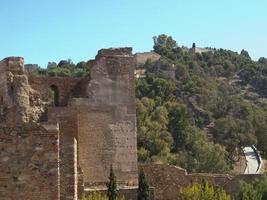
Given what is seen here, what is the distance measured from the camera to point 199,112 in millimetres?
66625

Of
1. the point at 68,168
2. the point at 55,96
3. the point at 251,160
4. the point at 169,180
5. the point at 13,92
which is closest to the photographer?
the point at 68,168

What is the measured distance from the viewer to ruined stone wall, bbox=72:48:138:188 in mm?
18484

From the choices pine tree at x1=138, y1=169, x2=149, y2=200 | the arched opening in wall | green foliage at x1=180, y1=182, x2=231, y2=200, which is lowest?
green foliage at x1=180, y1=182, x2=231, y2=200

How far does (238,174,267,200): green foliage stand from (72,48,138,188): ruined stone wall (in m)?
3.70

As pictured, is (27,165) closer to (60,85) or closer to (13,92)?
(13,92)

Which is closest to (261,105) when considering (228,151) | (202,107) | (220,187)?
(202,107)

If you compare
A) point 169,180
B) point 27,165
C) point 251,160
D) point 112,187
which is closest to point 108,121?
point 112,187

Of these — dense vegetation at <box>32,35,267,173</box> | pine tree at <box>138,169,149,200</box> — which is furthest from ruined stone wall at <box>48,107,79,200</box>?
dense vegetation at <box>32,35,267,173</box>

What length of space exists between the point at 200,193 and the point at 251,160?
3444 centimetres

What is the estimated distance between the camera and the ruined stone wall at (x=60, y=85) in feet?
62.8

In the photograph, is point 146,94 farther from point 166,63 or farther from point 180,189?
point 180,189

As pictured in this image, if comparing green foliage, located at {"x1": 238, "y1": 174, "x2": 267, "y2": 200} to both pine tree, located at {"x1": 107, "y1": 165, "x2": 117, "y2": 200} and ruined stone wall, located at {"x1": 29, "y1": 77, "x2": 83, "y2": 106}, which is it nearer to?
pine tree, located at {"x1": 107, "y1": 165, "x2": 117, "y2": 200}

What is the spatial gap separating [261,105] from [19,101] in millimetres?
62082

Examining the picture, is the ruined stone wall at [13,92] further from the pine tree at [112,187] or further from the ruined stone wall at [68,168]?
the pine tree at [112,187]
